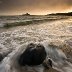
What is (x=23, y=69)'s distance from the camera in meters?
6.77

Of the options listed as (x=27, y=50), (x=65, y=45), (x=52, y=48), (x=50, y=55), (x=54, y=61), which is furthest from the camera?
(x=65, y=45)

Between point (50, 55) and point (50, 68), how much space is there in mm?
1566

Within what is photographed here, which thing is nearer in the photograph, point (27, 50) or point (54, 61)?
point (27, 50)

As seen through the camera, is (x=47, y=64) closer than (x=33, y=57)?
No

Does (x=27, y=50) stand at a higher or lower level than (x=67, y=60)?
higher

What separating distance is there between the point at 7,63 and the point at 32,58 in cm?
98

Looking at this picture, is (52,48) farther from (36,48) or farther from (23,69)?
(23,69)

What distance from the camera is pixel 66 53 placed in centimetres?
885

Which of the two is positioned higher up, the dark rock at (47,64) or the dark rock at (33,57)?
the dark rock at (33,57)

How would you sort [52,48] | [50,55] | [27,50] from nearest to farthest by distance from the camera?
[27,50] → [50,55] → [52,48]

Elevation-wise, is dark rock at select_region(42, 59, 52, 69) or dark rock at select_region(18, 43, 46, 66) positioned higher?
dark rock at select_region(18, 43, 46, 66)

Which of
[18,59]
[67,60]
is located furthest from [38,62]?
[67,60]

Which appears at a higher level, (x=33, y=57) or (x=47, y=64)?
(x=33, y=57)

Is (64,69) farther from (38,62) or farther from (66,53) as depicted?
(66,53)
